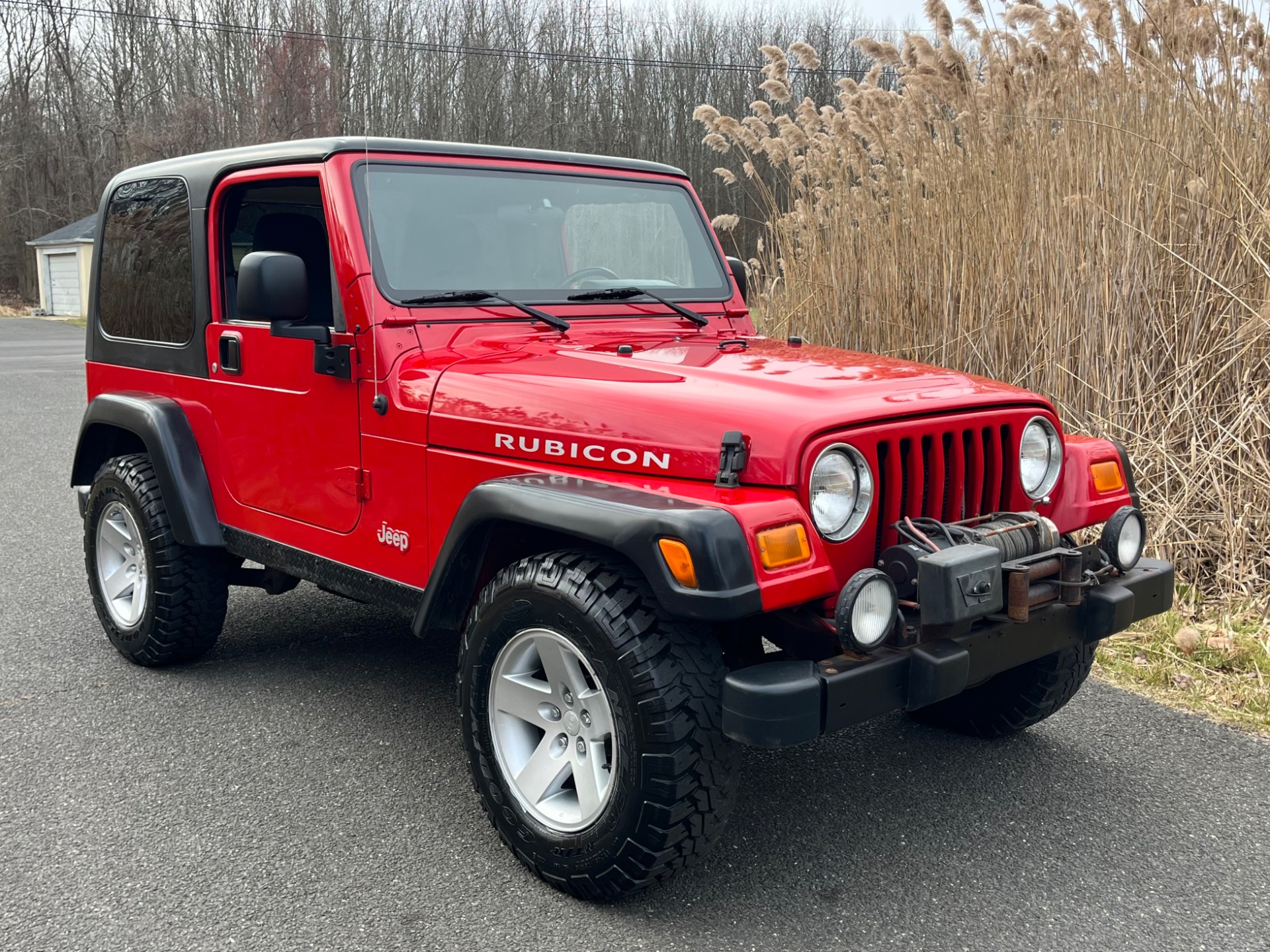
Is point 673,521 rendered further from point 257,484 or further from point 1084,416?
point 1084,416

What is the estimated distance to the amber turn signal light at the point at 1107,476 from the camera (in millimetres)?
3131

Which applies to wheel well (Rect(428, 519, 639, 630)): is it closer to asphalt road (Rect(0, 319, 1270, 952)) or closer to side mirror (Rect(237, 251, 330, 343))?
asphalt road (Rect(0, 319, 1270, 952))

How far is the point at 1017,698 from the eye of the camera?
3436 millimetres

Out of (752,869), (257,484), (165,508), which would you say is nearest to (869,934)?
(752,869)

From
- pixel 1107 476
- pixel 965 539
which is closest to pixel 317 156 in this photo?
pixel 965 539

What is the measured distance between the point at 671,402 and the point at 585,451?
0.25 meters

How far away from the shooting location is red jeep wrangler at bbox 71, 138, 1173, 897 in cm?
241

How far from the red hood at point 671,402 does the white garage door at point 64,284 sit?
36.0 metres

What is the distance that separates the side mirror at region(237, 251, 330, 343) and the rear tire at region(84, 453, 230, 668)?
3.75 feet

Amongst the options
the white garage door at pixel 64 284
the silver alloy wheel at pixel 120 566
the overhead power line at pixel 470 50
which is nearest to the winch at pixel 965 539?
the silver alloy wheel at pixel 120 566

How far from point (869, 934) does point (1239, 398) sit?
3.23 meters

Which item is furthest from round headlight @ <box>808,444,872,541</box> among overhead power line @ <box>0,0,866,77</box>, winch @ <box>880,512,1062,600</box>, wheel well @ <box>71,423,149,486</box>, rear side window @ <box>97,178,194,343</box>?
overhead power line @ <box>0,0,866,77</box>

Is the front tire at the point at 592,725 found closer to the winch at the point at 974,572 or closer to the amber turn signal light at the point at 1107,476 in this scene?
the winch at the point at 974,572

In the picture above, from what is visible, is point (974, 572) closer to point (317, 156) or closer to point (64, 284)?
point (317, 156)
